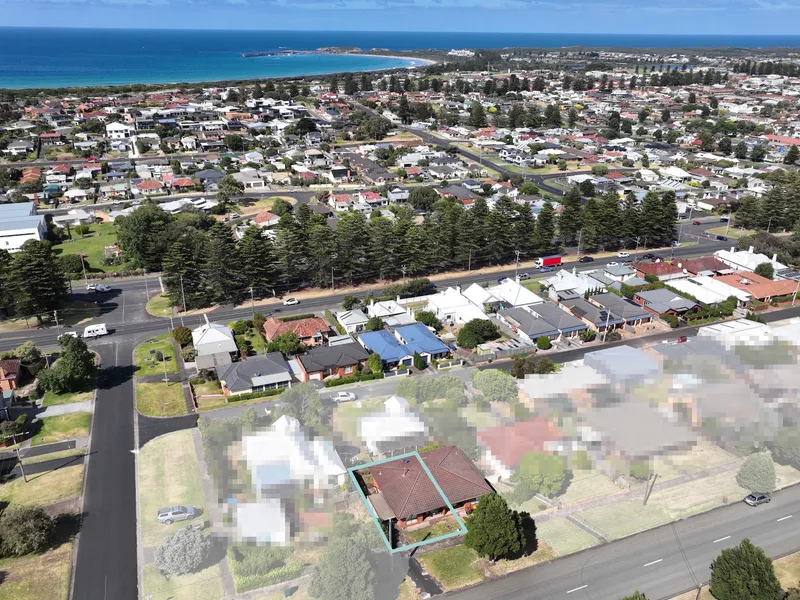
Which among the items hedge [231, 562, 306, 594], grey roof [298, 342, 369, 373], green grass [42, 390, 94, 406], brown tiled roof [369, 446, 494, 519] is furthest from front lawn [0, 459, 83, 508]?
brown tiled roof [369, 446, 494, 519]

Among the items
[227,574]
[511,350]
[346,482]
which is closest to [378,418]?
[346,482]

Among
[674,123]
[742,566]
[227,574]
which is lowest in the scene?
[227,574]

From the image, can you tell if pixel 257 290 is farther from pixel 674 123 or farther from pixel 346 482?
pixel 674 123

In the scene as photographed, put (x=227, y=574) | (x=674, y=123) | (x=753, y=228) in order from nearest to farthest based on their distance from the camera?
1. (x=227, y=574)
2. (x=753, y=228)
3. (x=674, y=123)

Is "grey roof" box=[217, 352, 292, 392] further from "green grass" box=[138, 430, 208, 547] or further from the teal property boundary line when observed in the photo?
the teal property boundary line

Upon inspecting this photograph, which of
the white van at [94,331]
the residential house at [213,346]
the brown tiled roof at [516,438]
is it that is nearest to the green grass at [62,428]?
the residential house at [213,346]

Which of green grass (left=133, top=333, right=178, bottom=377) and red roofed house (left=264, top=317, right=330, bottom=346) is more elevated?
red roofed house (left=264, top=317, right=330, bottom=346)
